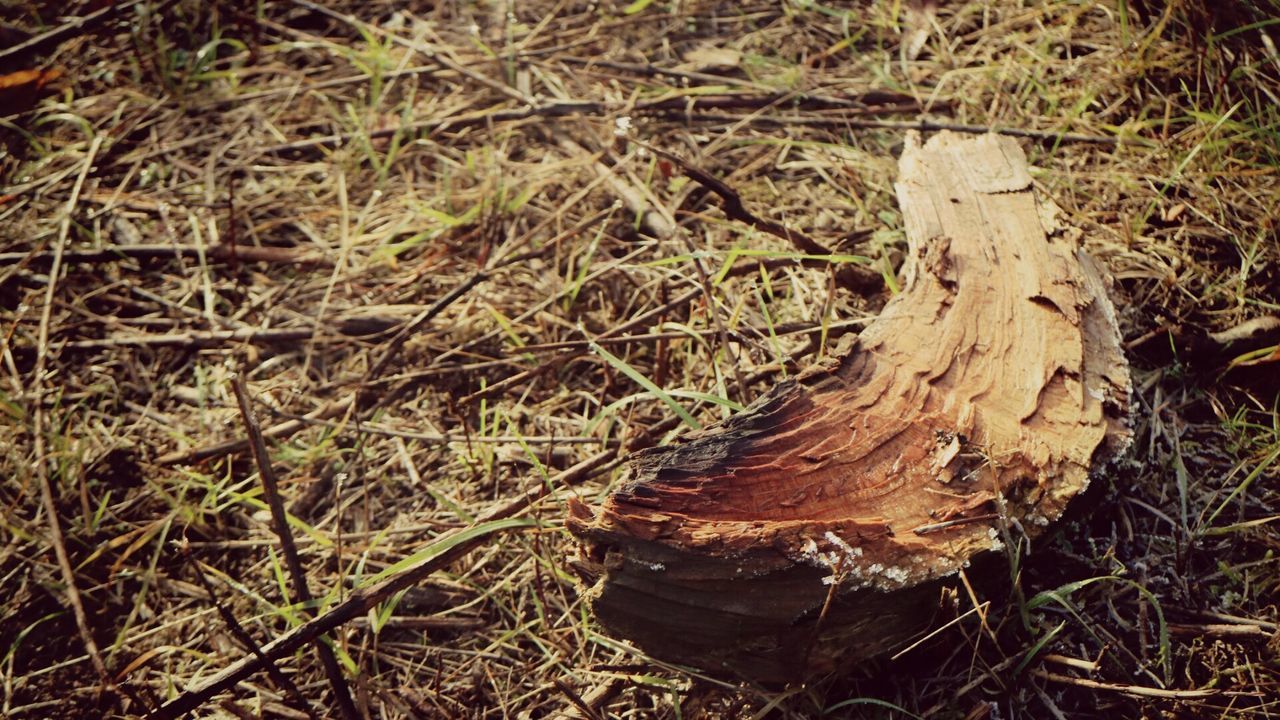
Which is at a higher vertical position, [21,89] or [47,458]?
[21,89]

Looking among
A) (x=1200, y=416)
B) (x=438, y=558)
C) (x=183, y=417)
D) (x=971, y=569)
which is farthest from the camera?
(x=183, y=417)

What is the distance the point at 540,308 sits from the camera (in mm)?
2018

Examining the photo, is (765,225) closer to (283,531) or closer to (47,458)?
(283,531)

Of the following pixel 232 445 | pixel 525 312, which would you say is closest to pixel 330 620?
pixel 232 445

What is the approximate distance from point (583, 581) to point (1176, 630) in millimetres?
1093

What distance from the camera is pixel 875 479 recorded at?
4.14 ft

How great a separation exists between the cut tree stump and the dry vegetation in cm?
14

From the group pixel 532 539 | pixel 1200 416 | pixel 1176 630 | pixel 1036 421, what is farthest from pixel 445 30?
pixel 1176 630

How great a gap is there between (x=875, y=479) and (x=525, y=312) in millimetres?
1131

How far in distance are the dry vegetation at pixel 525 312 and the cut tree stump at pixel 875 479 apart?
138mm

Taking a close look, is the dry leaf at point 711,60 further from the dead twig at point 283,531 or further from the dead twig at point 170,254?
the dead twig at point 283,531

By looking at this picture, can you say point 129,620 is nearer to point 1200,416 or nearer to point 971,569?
point 971,569

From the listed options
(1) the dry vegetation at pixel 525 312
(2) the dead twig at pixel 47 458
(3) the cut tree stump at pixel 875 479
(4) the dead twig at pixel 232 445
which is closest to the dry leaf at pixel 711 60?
(1) the dry vegetation at pixel 525 312

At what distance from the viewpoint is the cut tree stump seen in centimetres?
113
